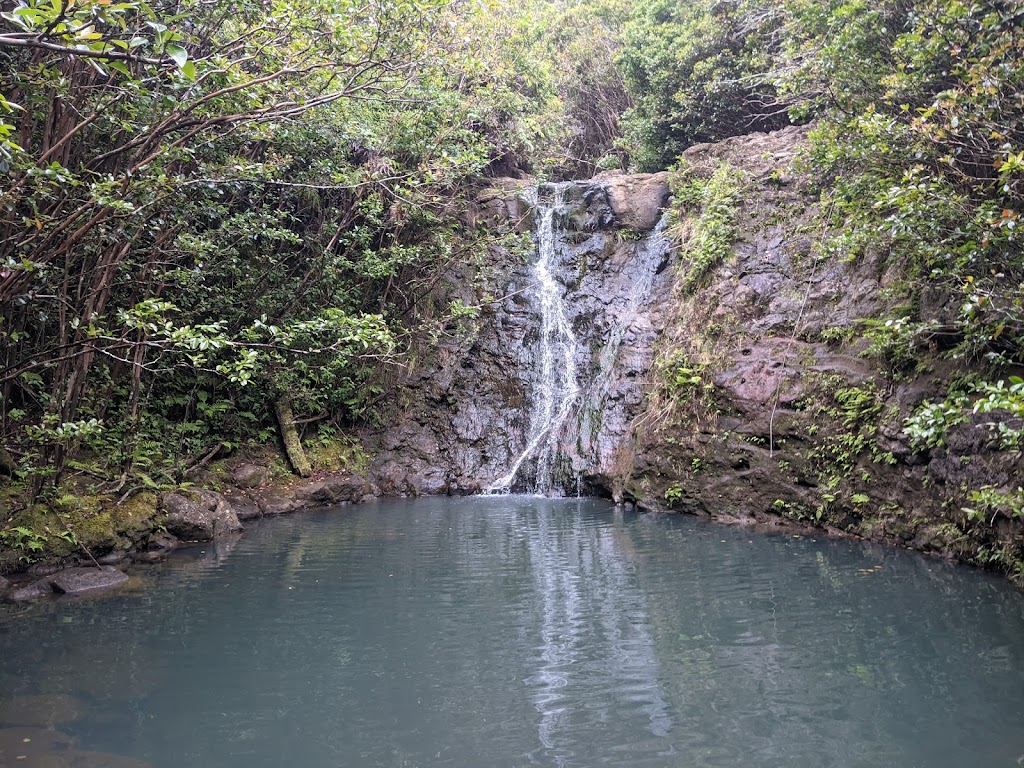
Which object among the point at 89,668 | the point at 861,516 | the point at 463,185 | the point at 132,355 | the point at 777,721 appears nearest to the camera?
the point at 777,721

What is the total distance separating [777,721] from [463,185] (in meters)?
16.4

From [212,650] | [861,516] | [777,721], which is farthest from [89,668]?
[861,516]

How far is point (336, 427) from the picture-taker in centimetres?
1741

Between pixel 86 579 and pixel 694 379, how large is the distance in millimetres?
→ 9744

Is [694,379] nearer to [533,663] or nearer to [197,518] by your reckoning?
[533,663]

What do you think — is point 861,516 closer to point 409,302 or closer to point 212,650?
point 212,650

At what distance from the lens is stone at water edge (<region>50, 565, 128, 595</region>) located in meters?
8.34

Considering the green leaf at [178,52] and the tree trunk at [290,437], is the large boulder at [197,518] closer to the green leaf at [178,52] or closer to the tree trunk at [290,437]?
the tree trunk at [290,437]

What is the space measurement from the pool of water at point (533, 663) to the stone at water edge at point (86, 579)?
0.36m

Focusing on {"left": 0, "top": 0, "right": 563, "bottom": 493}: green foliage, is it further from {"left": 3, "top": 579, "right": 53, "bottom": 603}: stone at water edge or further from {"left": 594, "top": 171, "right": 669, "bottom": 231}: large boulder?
{"left": 594, "top": 171, "right": 669, "bottom": 231}: large boulder

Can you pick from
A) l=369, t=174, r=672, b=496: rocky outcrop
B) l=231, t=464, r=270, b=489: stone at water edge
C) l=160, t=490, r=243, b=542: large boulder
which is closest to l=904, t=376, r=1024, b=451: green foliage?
l=369, t=174, r=672, b=496: rocky outcrop

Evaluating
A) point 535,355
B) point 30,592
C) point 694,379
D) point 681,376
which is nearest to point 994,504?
point 694,379

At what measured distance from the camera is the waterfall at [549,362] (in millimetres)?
16234

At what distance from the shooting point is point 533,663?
5.78 meters
